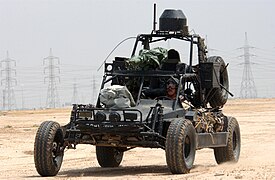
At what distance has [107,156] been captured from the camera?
19.0m

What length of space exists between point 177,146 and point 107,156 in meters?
3.95

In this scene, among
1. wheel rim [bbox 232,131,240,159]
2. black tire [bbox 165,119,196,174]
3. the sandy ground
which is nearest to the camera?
black tire [bbox 165,119,196,174]

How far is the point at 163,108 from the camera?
1605 centimetres

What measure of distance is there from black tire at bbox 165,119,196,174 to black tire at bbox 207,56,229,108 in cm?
305

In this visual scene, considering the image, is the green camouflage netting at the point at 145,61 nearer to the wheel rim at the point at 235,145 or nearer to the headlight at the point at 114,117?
the headlight at the point at 114,117

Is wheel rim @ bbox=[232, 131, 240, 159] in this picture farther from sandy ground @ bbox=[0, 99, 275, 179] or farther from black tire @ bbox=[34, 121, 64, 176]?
black tire @ bbox=[34, 121, 64, 176]

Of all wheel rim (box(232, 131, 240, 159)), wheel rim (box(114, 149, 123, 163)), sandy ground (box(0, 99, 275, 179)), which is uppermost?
wheel rim (box(232, 131, 240, 159))

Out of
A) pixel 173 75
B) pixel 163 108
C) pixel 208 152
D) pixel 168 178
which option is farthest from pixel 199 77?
pixel 208 152

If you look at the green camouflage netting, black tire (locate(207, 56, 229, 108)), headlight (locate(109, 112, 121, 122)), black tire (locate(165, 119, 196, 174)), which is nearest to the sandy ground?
black tire (locate(165, 119, 196, 174))

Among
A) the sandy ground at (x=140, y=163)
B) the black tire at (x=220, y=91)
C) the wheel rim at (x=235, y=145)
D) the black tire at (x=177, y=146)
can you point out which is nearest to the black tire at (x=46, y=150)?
the sandy ground at (x=140, y=163)

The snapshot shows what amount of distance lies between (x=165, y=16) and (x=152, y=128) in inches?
149

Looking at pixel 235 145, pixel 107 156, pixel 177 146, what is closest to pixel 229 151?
pixel 235 145

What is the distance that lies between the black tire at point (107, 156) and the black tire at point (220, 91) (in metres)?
2.37

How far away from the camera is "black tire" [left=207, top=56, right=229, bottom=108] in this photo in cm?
1881
